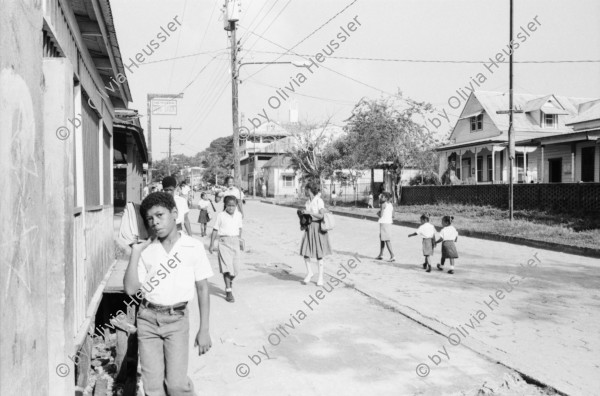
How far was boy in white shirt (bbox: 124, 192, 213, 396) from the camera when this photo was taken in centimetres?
357

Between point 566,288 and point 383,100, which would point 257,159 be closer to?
point 383,100

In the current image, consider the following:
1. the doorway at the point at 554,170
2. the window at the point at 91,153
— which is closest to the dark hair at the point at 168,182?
the window at the point at 91,153

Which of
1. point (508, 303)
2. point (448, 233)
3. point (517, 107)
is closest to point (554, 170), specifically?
point (517, 107)

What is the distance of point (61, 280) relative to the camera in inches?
151

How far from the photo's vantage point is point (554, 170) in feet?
96.6

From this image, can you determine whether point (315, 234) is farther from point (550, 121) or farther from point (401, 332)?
point (550, 121)

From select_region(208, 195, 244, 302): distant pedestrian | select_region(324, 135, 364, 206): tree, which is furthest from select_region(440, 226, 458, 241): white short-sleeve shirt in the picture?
select_region(324, 135, 364, 206): tree

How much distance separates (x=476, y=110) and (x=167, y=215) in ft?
124

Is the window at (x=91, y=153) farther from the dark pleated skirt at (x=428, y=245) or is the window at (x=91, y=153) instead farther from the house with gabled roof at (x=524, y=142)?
the house with gabled roof at (x=524, y=142)

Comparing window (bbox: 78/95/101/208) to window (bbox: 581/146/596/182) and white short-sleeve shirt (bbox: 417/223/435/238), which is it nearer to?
white short-sleeve shirt (bbox: 417/223/435/238)

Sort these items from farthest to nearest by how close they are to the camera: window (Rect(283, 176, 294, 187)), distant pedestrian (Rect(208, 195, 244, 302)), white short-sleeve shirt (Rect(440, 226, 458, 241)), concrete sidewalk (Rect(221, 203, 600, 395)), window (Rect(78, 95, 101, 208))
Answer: window (Rect(283, 176, 294, 187)), white short-sleeve shirt (Rect(440, 226, 458, 241)), distant pedestrian (Rect(208, 195, 244, 302)), window (Rect(78, 95, 101, 208)), concrete sidewalk (Rect(221, 203, 600, 395))

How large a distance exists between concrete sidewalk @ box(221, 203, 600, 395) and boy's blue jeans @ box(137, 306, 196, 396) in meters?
2.54

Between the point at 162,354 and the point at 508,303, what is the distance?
572cm

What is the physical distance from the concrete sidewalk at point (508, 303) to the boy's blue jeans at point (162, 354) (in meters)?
2.54
